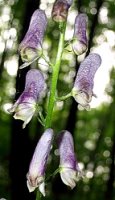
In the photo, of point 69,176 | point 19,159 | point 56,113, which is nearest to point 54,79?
point 69,176

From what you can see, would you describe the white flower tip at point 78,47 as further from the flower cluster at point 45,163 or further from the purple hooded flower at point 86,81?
the flower cluster at point 45,163

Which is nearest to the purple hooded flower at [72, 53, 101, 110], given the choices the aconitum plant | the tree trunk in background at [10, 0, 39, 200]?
the aconitum plant

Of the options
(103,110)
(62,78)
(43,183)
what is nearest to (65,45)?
(43,183)

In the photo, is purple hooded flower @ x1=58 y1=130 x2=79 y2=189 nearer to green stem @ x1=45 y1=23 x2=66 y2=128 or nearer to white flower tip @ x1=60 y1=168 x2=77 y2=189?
white flower tip @ x1=60 y1=168 x2=77 y2=189

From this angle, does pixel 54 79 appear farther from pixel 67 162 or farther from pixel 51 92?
pixel 67 162

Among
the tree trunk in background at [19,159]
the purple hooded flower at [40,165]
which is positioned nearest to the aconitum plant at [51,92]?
the purple hooded flower at [40,165]
